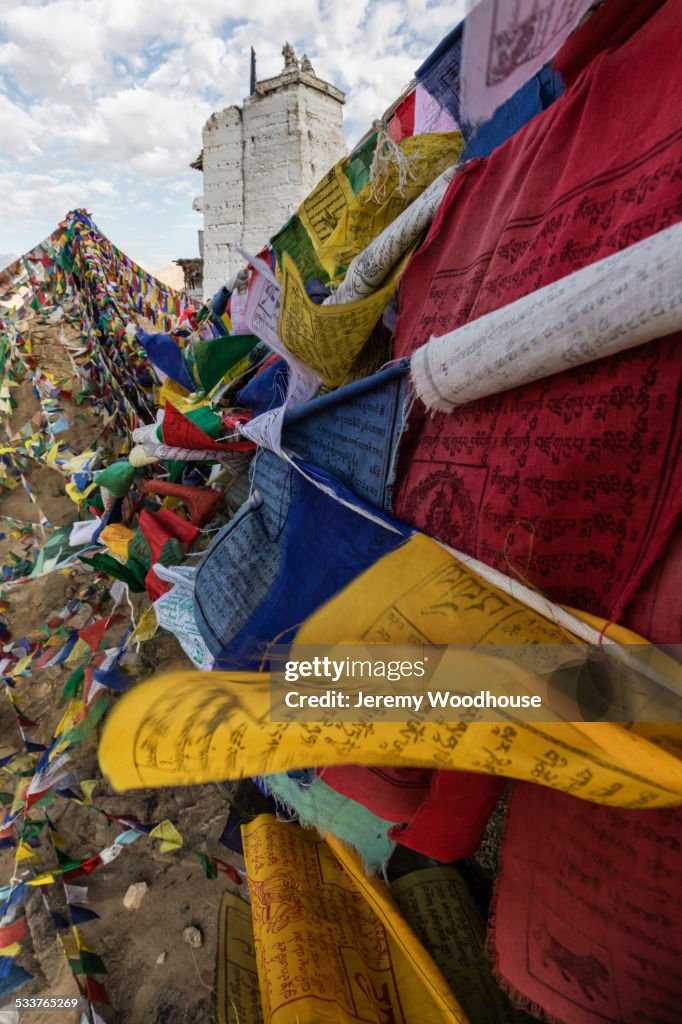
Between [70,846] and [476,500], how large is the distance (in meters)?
2.26

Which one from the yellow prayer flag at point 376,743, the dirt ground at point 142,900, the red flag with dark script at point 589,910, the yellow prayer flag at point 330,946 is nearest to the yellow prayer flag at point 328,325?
the yellow prayer flag at point 376,743

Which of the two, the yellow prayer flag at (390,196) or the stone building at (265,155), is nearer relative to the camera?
the yellow prayer flag at (390,196)

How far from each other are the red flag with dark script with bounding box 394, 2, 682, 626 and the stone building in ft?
→ 25.6

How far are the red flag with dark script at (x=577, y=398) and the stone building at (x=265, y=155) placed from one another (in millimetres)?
7790

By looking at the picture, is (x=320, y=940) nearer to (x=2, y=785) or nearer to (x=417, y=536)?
(x=417, y=536)

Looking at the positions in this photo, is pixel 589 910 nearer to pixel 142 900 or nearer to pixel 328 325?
pixel 328 325

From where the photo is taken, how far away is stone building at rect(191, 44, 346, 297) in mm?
7625

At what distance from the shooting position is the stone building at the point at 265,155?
25.0ft

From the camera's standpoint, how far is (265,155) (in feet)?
25.5

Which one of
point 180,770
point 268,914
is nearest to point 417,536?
point 180,770

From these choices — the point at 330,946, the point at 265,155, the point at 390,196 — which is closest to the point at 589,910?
Result: the point at 330,946

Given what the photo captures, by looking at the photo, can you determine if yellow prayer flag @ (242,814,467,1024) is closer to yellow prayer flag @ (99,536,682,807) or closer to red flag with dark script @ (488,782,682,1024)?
red flag with dark script @ (488,782,682,1024)

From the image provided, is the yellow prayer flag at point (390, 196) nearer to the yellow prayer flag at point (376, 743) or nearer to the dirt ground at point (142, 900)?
the yellow prayer flag at point (376, 743)

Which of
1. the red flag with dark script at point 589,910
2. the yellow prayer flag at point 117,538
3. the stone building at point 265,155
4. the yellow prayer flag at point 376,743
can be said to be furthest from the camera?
the stone building at point 265,155
